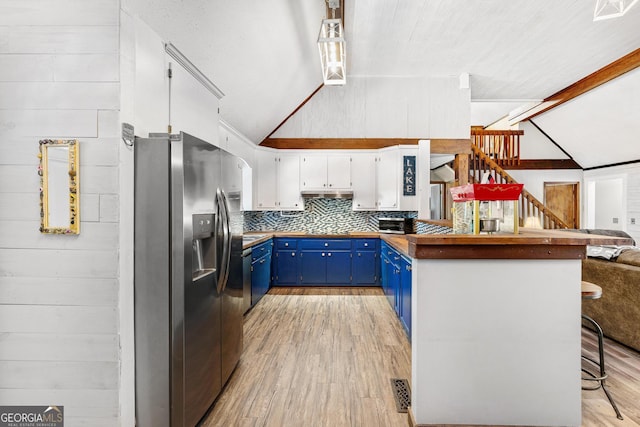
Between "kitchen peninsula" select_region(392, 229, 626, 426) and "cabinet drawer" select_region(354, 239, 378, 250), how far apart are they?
10.9 feet

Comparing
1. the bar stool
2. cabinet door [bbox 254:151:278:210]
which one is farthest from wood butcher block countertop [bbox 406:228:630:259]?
cabinet door [bbox 254:151:278:210]

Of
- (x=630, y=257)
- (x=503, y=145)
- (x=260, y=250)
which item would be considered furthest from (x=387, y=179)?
(x=503, y=145)

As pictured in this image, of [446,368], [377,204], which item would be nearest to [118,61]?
[446,368]

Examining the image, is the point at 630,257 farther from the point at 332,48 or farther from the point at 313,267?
the point at 313,267

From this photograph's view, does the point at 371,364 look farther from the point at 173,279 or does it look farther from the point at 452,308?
the point at 173,279

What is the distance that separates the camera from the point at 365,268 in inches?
203

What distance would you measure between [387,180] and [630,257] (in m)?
3.12

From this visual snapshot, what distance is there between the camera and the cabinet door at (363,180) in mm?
5449

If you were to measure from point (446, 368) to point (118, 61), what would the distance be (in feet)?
8.21

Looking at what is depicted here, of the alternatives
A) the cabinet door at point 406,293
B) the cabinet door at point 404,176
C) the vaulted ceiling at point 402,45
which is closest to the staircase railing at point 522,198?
the vaulted ceiling at point 402,45

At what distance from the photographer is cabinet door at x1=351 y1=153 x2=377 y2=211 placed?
5.45m

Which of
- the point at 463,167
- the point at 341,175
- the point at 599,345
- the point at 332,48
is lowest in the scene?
the point at 599,345

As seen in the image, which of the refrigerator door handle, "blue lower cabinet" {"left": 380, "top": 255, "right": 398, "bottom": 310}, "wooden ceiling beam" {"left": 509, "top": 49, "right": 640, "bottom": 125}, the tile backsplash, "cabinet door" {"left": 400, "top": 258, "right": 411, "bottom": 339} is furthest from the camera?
the tile backsplash

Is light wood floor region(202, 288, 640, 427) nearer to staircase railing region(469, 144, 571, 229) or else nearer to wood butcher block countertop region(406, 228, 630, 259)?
wood butcher block countertop region(406, 228, 630, 259)
